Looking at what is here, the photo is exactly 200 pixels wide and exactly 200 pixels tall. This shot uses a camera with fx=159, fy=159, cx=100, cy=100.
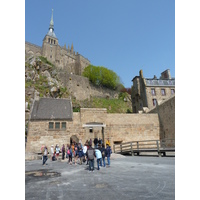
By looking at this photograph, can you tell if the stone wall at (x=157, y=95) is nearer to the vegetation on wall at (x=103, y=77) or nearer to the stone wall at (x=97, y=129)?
the stone wall at (x=97, y=129)

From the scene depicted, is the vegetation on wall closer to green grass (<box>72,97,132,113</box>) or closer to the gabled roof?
green grass (<box>72,97,132,113</box>)

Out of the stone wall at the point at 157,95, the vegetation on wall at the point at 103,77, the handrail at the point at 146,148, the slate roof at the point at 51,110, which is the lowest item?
the handrail at the point at 146,148

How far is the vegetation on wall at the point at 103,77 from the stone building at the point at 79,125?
3434 cm

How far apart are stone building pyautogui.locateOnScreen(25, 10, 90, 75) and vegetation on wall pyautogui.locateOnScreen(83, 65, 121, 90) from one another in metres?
15.5

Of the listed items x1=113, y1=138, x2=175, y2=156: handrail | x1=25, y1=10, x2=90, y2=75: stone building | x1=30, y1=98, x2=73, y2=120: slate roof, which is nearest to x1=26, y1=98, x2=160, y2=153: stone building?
x1=30, y1=98, x2=73, y2=120: slate roof

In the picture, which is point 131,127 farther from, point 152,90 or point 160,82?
point 160,82

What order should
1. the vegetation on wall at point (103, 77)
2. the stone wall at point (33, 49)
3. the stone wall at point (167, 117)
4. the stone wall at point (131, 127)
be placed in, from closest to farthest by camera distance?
1. the stone wall at point (167, 117)
2. the stone wall at point (131, 127)
3. the vegetation on wall at point (103, 77)
4. the stone wall at point (33, 49)

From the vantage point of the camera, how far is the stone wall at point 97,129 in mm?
17852

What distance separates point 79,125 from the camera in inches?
758

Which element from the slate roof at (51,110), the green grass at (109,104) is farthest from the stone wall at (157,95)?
the green grass at (109,104)

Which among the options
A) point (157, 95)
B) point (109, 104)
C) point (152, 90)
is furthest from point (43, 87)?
point (157, 95)

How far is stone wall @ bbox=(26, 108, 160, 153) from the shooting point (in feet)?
58.6
